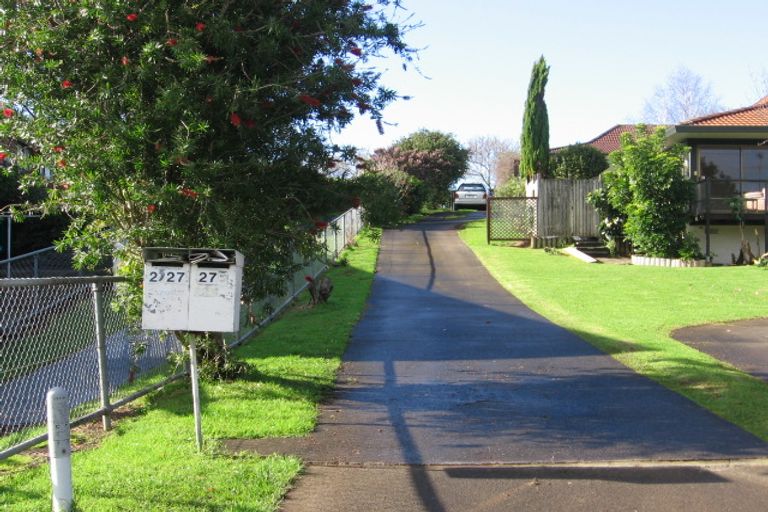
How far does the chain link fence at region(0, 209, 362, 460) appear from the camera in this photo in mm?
6152

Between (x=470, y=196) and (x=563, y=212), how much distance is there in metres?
18.0

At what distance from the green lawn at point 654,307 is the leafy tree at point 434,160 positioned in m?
20.8

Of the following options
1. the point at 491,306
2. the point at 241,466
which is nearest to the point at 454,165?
the point at 491,306

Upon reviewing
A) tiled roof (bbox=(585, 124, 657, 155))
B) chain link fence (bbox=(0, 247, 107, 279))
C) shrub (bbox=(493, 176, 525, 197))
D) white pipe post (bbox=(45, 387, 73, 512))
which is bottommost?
white pipe post (bbox=(45, 387, 73, 512))

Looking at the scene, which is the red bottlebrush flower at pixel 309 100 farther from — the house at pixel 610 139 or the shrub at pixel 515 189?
the house at pixel 610 139

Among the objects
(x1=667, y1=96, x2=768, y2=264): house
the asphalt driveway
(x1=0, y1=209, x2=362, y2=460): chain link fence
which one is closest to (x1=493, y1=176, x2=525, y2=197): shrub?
(x1=667, y1=96, x2=768, y2=264): house

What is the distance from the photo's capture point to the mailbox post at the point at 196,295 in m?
5.85

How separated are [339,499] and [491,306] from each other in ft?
32.5

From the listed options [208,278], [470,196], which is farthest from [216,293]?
[470,196]

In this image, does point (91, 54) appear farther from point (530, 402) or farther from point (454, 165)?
point (454, 165)

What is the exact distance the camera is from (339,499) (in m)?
4.88

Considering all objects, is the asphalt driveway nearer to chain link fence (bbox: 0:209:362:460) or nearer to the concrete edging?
chain link fence (bbox: 0:209:362:460)

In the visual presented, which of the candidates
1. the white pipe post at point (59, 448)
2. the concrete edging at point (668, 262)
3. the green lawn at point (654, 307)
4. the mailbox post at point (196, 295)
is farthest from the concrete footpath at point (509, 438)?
the concrete edging at point (668, 262)

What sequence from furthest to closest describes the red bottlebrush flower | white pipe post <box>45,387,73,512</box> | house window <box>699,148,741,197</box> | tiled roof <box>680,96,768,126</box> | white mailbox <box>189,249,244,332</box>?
house window <box>699,148,741,197</box>
tiled roof <box>680,96,768,126</box>
the red bottlebrush flower
white mailbox <box>189,249,244,332</box>
white pipe post <box>45,387,73,512</box>
